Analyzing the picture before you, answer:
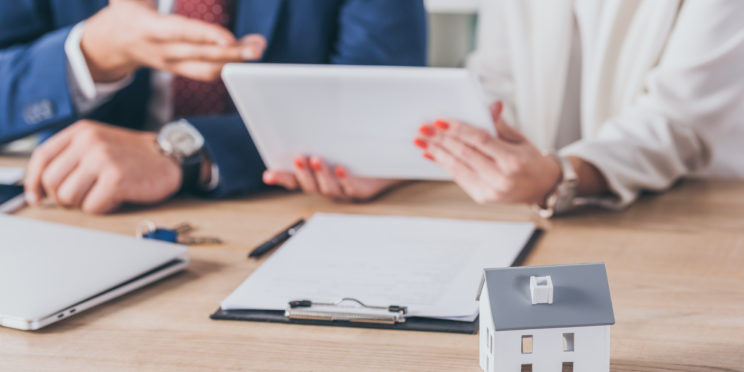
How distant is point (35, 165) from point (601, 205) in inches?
33.0

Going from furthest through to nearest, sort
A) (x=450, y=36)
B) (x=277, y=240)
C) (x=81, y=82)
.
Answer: (x=450, y=36)
(x=81, y=82)
(x=277, y=240)

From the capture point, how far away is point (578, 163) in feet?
3.58

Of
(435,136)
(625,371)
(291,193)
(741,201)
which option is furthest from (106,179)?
(741,201)

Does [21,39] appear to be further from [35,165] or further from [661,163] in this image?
[661,163]

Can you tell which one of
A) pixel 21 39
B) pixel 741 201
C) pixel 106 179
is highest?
pixel 21 39

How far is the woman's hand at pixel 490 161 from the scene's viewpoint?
0.97 metres

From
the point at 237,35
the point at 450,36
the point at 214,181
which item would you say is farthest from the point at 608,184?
the point at 450,36

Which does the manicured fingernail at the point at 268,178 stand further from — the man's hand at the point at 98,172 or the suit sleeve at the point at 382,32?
the suit sleeve at the point at 382,32

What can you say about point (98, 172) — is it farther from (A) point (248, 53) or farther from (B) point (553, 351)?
(B) point (553, 351)

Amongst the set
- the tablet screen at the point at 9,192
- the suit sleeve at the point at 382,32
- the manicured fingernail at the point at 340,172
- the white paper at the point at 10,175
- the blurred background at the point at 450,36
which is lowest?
the blurred background at the point at 450,36

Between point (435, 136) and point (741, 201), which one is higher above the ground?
point (435, 136)

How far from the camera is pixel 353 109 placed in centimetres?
99

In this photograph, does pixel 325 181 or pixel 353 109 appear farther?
pixel 325 181

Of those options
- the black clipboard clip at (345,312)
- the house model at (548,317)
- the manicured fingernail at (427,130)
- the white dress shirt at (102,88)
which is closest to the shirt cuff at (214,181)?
the white dress shirt at (102,88)
